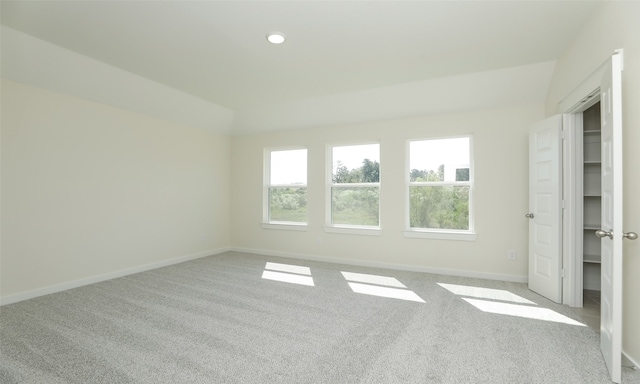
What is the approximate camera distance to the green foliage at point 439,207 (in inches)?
173

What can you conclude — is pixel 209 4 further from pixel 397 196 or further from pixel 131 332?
pixel 397 196

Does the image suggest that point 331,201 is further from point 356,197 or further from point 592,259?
point 592,259

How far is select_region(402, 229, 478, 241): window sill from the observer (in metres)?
4.26

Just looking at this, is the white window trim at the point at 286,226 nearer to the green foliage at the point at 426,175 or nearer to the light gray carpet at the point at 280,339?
the light gray carpet at the point at 280,339

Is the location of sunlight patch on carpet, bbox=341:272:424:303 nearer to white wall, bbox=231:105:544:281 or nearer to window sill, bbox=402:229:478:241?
white wall, bbox=231:105:544:281

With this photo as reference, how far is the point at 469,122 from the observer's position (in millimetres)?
4270

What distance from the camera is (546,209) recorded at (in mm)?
3357

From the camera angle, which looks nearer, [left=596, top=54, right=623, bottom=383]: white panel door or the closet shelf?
[left=596, top=54, right=623, bottom=383]: white panel door

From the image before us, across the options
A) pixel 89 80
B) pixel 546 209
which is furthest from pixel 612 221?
pixel 89 80

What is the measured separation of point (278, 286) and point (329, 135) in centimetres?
264

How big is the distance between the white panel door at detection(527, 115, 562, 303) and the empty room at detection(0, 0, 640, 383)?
22 mm

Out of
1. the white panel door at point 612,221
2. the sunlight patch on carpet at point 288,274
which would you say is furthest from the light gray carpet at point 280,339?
Answer: the sunlight patch on carpet at point 288,274

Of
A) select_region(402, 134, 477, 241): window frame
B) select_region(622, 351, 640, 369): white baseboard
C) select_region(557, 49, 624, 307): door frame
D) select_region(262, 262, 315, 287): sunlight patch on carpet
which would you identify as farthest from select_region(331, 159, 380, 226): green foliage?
select_region(622, 351, 640, 369): white baseboard

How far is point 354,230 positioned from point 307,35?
3038 mm
